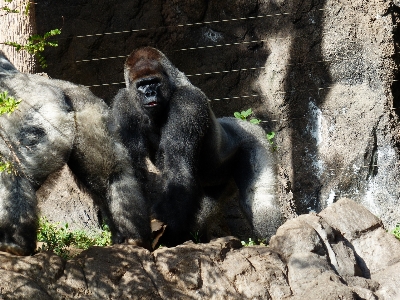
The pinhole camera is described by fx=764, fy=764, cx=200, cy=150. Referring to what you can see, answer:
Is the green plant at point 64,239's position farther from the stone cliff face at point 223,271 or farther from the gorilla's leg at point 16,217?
the stone cliff face at point 223,271

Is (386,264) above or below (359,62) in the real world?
below

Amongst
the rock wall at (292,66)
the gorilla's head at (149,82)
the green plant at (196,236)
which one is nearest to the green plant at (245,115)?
the rock wall at (292,66)

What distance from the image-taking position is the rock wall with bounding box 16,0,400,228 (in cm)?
738

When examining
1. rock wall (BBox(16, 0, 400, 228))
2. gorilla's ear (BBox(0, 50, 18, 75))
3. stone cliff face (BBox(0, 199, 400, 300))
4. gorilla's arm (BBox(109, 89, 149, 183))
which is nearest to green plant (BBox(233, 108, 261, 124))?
rock wall (BBox(16, 0, 400, 228))

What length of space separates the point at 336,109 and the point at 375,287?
3.18m

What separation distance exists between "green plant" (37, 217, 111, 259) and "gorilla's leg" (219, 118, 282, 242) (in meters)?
1.16

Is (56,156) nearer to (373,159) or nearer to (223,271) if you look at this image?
(223,271)

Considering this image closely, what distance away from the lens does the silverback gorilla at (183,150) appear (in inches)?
225

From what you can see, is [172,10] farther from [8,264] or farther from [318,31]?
[8,264]

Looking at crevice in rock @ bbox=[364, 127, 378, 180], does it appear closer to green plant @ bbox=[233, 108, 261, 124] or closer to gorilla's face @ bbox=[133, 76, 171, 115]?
green plant @ bbox=[233, 108, 261, 124]

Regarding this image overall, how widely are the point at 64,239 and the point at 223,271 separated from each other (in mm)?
1473

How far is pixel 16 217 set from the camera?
15.0 ft

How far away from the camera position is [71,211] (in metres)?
6.92

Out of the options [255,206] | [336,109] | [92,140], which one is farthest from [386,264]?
[336,109]
